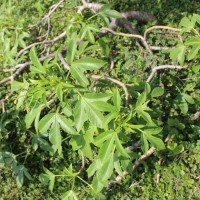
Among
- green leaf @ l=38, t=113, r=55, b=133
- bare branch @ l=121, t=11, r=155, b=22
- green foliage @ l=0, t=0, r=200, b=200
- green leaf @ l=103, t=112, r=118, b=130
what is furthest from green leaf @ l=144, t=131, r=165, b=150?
bare branch @ l=121, t=11, r=155, b=22

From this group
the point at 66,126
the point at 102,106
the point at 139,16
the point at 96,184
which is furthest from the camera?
Answer: the point at 139,16

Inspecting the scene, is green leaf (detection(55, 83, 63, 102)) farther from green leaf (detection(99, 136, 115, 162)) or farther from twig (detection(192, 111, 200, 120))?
twig (detection(192, 111, 200, 120))

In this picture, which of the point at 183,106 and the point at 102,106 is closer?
the point at 102,106

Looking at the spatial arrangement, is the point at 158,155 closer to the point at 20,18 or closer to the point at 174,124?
the point at 174,124

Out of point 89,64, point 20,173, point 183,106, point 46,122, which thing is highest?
point 89,64

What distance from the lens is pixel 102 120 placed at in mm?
1940

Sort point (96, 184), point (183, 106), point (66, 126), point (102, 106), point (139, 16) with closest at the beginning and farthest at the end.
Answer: point (102, 106) < point (66, 126) < point (96, 184) < point (183, 106) < point (139, 16)

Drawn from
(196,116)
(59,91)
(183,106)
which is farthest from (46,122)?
(196,116)

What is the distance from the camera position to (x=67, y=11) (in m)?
3.63

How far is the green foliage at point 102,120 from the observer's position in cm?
203

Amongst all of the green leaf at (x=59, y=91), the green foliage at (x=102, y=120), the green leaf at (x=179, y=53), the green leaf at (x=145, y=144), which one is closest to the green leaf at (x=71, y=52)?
the green foliage at (x=102, y=120)

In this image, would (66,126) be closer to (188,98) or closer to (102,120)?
(102,120)

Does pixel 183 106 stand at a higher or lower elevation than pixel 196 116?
higher

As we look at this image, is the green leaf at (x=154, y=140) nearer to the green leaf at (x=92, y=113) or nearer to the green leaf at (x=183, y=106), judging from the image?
the green leaf at (x=92, y=113)
